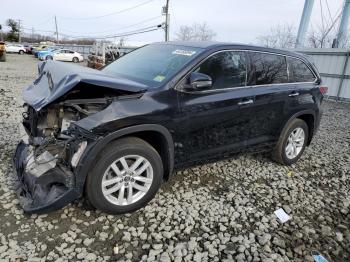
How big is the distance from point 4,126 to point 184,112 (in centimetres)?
429

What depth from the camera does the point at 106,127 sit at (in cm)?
293

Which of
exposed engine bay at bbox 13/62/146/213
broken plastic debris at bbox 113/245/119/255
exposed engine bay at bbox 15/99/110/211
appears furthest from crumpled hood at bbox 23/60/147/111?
broken plastic debris at bbox 113/245/119/255

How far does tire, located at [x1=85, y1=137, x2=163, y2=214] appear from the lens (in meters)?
3.02

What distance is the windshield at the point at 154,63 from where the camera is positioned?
359 cm

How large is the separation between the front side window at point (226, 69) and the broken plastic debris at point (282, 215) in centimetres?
161

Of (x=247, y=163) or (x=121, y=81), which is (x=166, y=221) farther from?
(x=247, y=163)

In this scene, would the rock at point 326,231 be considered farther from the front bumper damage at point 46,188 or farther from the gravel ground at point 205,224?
the front bumper damage at point 46,188

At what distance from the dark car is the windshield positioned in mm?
17

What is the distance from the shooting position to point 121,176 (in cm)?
319

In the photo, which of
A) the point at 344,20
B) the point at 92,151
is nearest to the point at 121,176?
the point at 92,151

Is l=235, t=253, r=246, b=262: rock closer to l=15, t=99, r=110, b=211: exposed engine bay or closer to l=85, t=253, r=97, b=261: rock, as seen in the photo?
l=85, t=253, r=97, b=261: rock

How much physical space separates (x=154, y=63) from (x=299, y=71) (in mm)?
2429

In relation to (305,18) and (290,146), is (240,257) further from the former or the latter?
(305,18)

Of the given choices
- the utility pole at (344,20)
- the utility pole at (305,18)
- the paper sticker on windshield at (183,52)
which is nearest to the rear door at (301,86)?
the paper sticker on windshield at (183,52)
